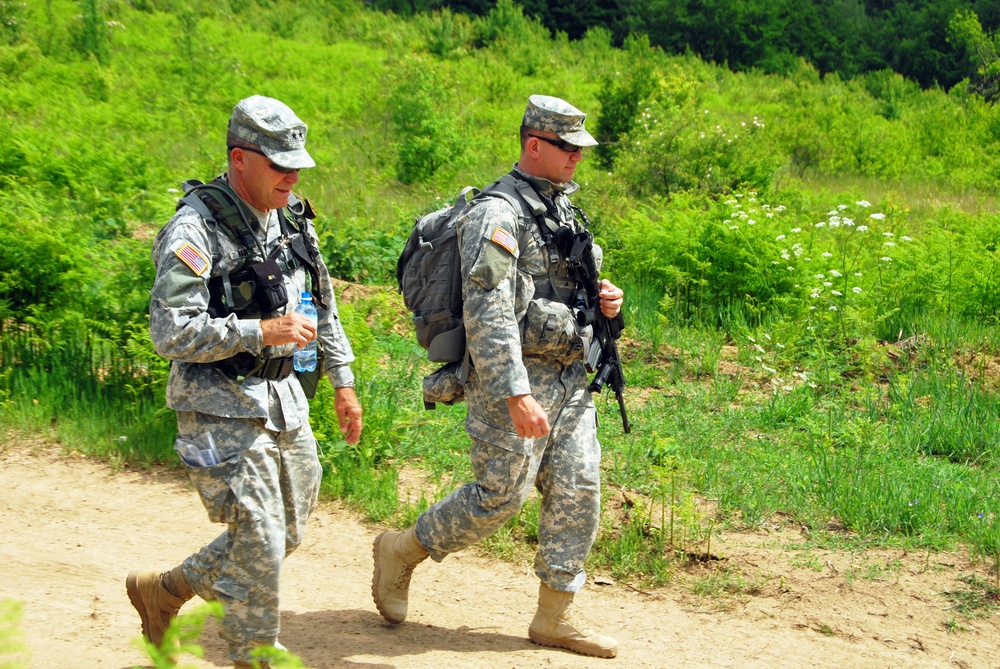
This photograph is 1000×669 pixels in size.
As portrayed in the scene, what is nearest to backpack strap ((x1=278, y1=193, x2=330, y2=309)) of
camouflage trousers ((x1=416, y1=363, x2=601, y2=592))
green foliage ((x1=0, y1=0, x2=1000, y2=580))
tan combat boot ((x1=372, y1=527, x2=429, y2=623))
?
camouflage trousers ((x1=416, y1=363, x2=601, y2=592))

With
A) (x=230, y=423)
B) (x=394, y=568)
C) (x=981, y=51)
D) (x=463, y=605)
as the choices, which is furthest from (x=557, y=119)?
(x=981, y=51)

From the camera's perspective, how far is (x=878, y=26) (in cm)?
3253

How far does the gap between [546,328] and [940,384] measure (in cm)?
384

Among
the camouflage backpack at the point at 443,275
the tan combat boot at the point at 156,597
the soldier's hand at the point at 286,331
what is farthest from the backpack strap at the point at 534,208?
the tan combat boot at the point at 156,597

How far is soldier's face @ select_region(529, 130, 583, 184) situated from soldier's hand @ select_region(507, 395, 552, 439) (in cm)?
90

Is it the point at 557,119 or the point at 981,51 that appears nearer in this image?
the point at 557,119

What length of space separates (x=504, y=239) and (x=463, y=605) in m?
1.85

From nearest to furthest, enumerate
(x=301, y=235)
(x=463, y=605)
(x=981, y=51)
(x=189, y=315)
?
(x=189, y=315), (x=301, y=235), (x=463, y=605), (x=981, y=51)

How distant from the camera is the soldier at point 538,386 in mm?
3742

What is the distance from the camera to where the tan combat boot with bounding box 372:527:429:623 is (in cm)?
416

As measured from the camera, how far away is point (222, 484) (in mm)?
3299

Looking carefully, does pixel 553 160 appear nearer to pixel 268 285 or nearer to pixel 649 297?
pixel 268 285

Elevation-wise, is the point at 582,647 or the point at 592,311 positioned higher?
the point at 592,311

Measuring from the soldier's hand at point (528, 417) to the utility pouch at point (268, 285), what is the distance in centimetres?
88
